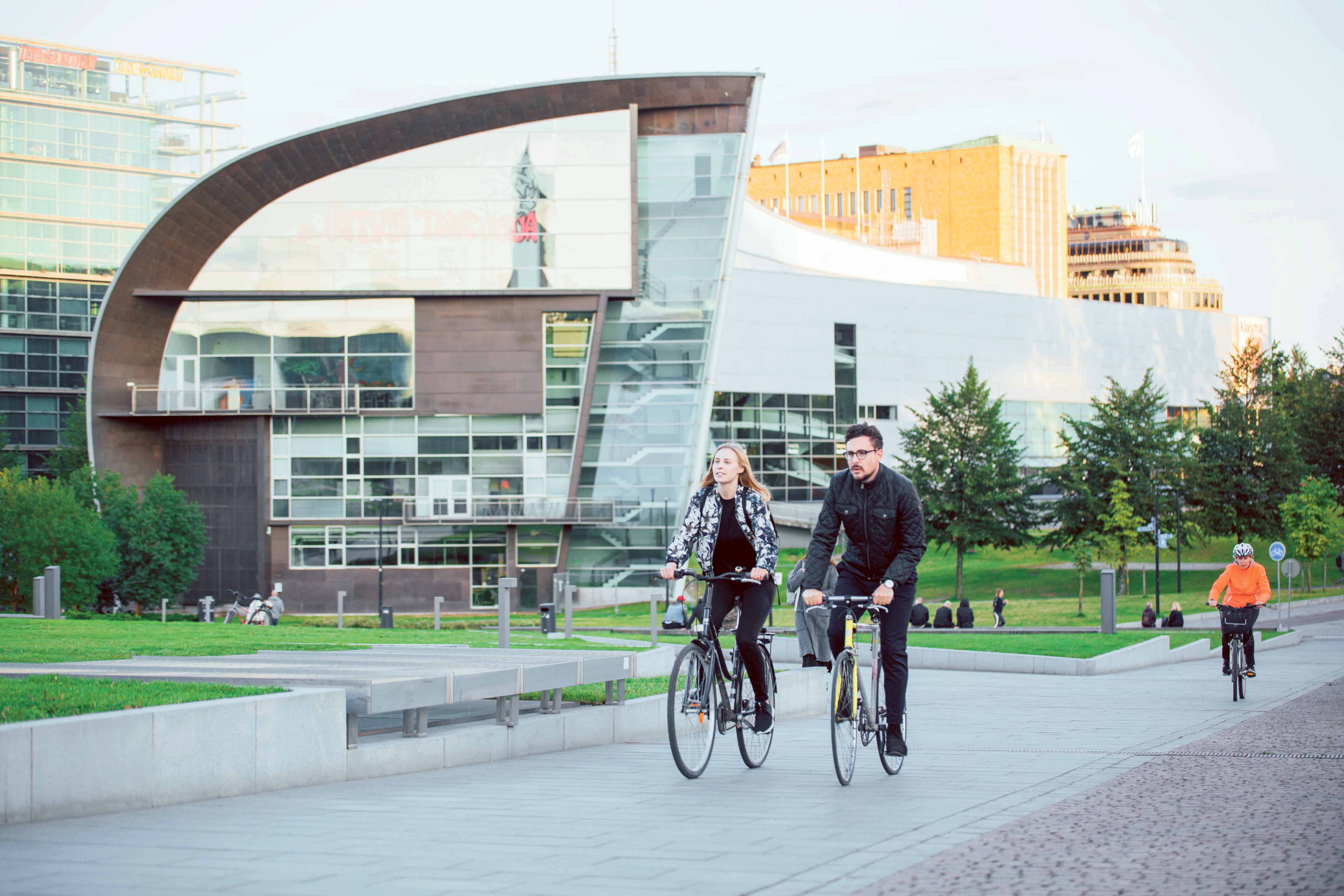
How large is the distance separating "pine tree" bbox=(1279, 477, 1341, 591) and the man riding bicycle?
53.5 meters

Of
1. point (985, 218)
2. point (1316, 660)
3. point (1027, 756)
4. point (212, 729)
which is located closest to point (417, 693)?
point (212, 729)

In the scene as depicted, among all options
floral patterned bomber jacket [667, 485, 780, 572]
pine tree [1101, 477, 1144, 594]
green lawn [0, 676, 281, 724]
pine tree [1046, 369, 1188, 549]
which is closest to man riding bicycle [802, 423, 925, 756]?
floral patterned bomber jacket [667, 485, 780, 572]

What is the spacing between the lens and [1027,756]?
10.0 meters

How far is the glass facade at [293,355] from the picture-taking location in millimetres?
55438

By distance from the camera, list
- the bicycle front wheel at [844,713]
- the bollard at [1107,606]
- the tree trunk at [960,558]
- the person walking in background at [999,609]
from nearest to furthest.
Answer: the bicycle front wheel at [844,713] < the bollard at [1107,606] < the person walking in background at [999,609] < the tree trunk at [960,558]

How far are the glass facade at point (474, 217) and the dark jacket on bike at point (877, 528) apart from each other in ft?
151

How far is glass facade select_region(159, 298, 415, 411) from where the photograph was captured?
55438 millimetres

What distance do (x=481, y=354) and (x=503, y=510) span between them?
5.94m

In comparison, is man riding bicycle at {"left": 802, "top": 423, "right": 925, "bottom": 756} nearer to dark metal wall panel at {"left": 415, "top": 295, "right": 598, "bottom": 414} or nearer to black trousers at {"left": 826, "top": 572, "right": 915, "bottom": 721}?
black trousers at {"left": 826, "top": 572, "right": 915, "bottom": 721}

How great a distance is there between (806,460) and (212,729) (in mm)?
64498

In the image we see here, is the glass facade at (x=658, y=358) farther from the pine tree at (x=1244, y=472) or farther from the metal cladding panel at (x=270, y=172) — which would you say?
the pine tree at (x=1244, y=472)

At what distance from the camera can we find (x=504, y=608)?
22719 millimetres

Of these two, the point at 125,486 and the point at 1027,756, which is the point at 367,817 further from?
the point at 125,486

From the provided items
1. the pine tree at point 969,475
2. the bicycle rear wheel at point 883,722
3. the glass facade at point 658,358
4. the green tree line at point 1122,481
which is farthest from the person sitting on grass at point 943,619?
the bicycle rear wheel at point 883,722
